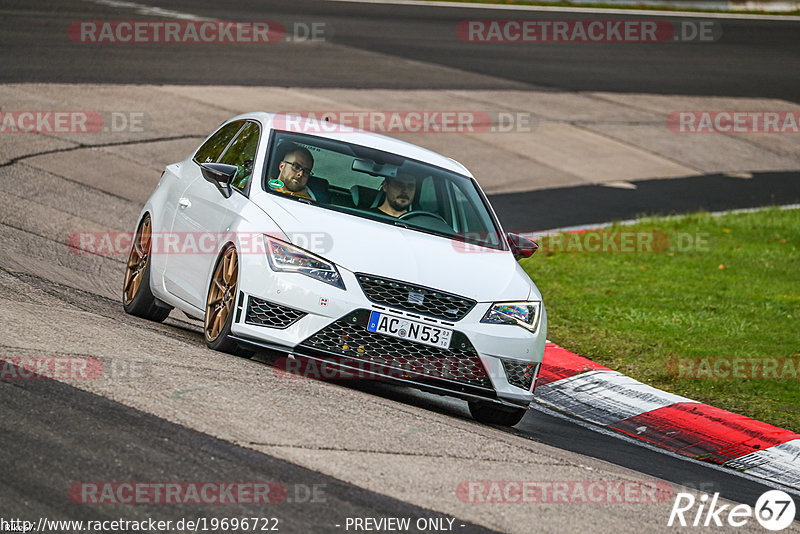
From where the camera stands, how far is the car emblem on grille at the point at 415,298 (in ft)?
22.8

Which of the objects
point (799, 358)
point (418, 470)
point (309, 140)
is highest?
point (309, 140)

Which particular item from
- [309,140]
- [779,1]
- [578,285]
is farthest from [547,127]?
[779,1]

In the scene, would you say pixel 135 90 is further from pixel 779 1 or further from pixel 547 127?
pixel 779 1

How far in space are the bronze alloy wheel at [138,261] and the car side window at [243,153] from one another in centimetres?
87

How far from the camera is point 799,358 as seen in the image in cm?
991

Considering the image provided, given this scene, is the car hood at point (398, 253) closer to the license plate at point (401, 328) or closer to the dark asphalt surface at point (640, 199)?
the license plate at point (401, 328)

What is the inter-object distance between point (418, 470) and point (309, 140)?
336 centimetres

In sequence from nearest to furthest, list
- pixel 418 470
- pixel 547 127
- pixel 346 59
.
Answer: pixel 418 470 < pixel 547 127 < pixel 346 59

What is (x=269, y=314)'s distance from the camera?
7.00 m

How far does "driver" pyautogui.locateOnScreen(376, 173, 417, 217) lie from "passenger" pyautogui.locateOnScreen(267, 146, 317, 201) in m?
0.52

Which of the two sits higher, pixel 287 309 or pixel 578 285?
pixel 287 309

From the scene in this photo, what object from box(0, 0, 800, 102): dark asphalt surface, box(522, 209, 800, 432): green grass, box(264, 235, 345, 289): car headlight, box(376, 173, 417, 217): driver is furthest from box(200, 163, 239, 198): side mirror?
box(0, 0, 800, 102): dark asphalt surface

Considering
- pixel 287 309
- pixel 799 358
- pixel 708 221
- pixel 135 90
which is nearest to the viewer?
pixel 287 309

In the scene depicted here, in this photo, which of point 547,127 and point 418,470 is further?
point 547,127
